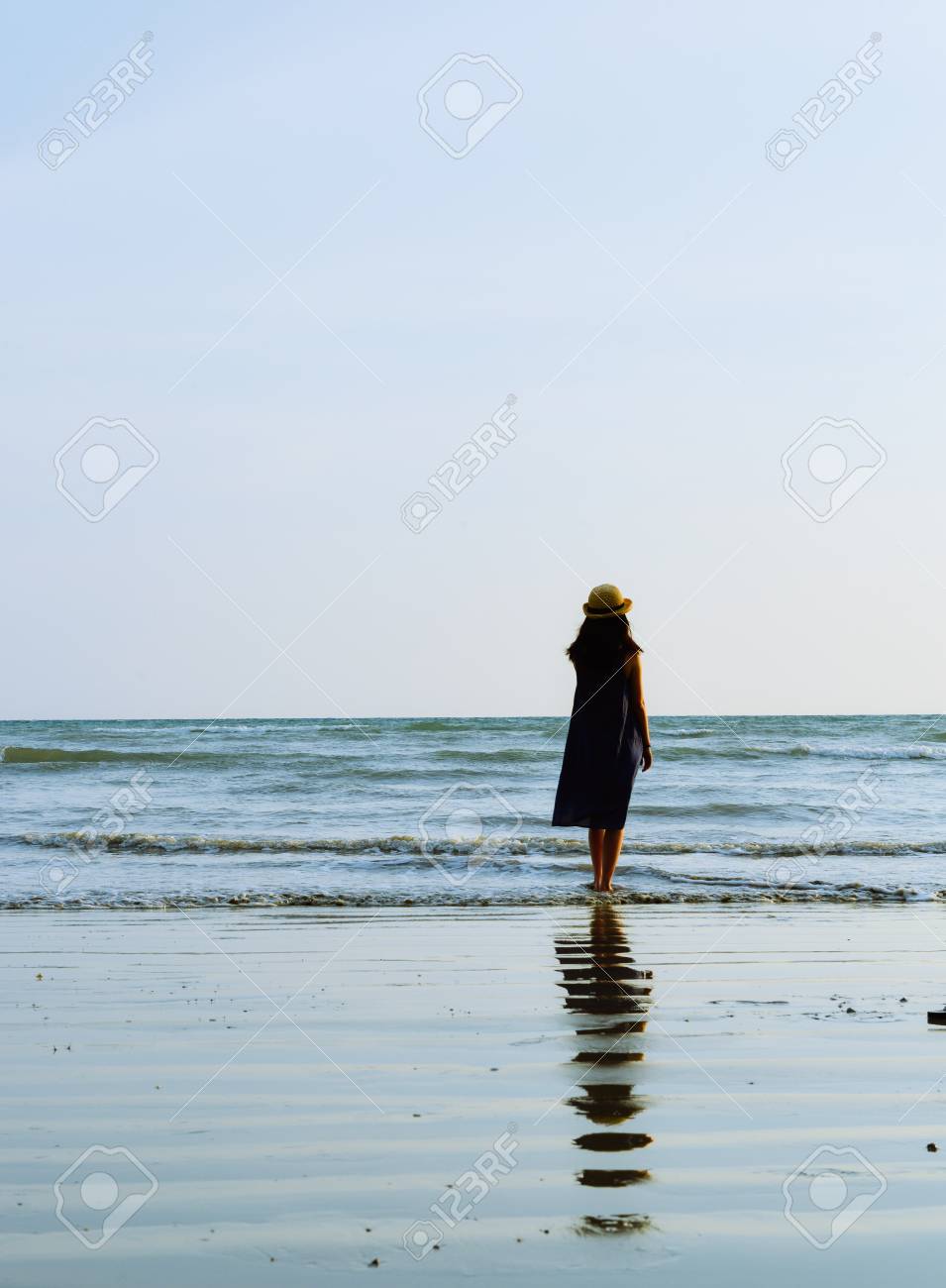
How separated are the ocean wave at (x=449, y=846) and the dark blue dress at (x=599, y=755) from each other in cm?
248

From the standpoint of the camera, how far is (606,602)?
314 inches

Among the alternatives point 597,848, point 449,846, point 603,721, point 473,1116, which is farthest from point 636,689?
point 473,1116

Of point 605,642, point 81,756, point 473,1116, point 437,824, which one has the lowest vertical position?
point 473,1116

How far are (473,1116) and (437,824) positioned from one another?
10.1 metres

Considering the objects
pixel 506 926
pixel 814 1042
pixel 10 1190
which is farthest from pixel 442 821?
pixel 10 1190

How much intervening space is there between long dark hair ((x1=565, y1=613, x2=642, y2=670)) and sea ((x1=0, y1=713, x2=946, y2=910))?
1.36 meters

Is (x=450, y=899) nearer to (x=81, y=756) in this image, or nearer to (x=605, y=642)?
(x=605, y=642)

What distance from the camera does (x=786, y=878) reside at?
354 inches

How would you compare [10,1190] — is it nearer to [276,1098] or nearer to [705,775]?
[276,1098]

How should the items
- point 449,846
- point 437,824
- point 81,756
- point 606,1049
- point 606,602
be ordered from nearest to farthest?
point 606,1049 < point 606,602 < point 449,846 < point 437,824 < point 81,756

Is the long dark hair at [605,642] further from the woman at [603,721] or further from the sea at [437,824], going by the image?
the sea at [437,824]

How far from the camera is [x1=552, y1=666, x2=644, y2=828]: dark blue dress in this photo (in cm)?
805

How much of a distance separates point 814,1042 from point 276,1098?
5.01ft

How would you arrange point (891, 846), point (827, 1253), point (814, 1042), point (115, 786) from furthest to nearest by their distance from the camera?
point (115, 786)
point (891, 846)
point (814, 1042)
point (827, 1253)
